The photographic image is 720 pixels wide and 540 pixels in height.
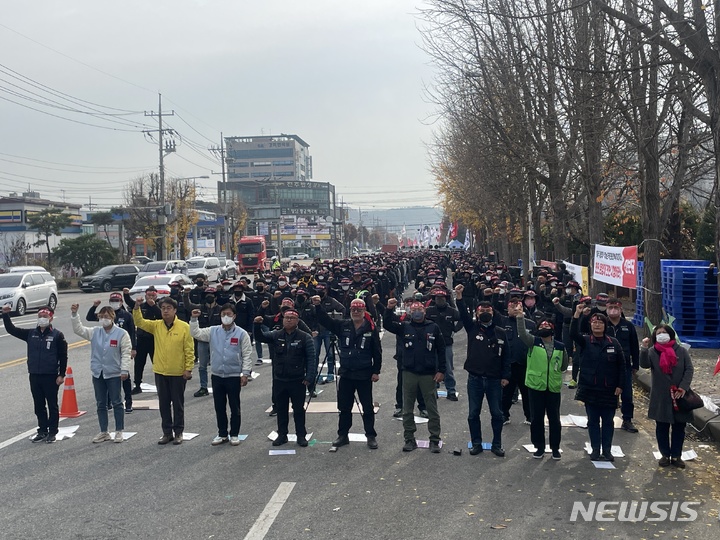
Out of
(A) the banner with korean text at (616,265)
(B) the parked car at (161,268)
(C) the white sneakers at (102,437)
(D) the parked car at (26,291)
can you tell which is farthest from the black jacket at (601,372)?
(B) the parked car at (161,268)

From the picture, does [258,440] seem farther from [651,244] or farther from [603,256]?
[603,256]

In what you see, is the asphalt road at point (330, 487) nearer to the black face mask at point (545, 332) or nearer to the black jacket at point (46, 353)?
the black jacket at point (46, 353)

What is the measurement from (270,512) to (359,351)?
2.83 meters

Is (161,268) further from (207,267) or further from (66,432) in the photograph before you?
(66,432)

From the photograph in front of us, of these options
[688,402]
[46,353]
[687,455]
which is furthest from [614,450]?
[46,353]

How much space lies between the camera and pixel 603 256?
18625 millimetres

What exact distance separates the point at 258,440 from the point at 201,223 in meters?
89.8

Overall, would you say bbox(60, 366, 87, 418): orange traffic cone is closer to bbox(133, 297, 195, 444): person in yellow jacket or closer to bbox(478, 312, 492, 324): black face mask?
bbox(133, 297, 195, 444): person in yellow jacket

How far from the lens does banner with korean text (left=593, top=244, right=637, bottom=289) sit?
16.5 meters

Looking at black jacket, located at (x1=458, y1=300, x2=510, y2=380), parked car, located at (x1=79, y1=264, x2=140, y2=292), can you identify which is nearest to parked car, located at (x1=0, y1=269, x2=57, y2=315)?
parked car, located at (x1=79, y1=264, x2=140, y2=292)

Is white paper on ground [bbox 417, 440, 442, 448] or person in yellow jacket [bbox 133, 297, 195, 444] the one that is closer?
white paper on ground [bbox 417, 440, 442, 448]

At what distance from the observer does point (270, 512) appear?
6668 mm

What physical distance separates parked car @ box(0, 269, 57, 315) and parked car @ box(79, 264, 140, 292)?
11330 millimetres

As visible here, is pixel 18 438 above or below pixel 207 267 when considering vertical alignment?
below
